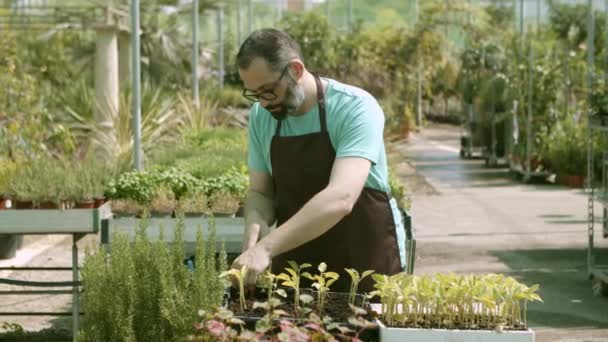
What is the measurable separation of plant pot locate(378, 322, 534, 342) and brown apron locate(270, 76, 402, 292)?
753mm

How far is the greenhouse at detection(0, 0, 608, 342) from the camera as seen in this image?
2826 mm

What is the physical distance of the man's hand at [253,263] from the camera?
2922 mm

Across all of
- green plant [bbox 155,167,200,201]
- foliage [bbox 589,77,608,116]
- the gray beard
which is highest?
the gray beard

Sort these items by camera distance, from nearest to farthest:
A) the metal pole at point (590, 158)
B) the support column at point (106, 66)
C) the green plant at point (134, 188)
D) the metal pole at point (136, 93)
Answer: the green plant at point (134, 188) < the metal pole at point (136, 93) < the metal pole at point (590, 158) < the support column at point (106, 66)

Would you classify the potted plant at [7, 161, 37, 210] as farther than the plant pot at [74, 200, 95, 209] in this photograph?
No

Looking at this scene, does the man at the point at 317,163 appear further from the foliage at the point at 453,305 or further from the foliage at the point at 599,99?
the foliage at the point at 599,99

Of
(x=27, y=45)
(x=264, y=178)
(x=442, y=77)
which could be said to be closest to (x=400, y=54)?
(x=442, y=77)

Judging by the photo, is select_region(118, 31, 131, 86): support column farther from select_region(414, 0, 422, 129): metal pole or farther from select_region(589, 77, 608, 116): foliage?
select_region(589, 77, 608, 116): foliage

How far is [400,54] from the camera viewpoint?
89.4ft

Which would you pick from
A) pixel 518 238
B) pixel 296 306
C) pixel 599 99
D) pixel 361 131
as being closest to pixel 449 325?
pixel 296 306

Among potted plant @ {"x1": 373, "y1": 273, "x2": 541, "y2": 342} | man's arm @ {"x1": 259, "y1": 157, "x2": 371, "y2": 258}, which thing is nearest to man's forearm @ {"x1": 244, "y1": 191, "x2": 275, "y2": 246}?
man's arm @ {"x1": 259, "y1": 157, "x2": 371, "y2": 258}

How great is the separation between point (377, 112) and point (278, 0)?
105ft

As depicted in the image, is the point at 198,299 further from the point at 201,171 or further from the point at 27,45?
the point at 27,45

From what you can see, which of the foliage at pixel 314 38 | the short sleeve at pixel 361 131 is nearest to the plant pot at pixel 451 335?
the short sleeve at pixel 361 131
